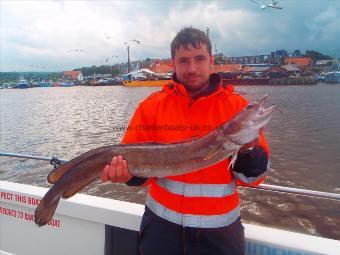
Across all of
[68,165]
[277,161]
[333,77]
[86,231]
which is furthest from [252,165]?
[333,77]

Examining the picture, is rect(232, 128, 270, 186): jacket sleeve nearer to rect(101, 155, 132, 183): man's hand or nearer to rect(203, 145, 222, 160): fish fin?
rect(203, 145, 222, 160): fish fin

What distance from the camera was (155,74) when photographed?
9419 cm

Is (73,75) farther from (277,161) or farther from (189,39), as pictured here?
(189,39)

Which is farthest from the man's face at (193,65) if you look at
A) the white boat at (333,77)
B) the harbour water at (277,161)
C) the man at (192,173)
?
the white boat at (333,77)

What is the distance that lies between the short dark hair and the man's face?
1.3 inches

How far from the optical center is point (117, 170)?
271 cm

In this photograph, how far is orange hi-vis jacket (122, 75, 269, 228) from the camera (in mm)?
2570

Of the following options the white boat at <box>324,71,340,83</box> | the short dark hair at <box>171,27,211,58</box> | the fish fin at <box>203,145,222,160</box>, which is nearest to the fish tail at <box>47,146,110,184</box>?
the fish fin at <box>203,145,222,160</box>

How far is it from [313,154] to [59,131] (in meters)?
14.8

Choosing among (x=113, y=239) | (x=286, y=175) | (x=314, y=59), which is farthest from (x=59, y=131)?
(x=314, y=59)

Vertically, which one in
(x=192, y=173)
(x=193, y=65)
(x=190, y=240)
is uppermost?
(x=193, y=65)

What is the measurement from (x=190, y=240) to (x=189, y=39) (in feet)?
5.25

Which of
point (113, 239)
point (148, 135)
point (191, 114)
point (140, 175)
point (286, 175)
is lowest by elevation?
point (286, 175)

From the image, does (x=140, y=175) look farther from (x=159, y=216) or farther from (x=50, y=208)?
(x=50, y=208)
